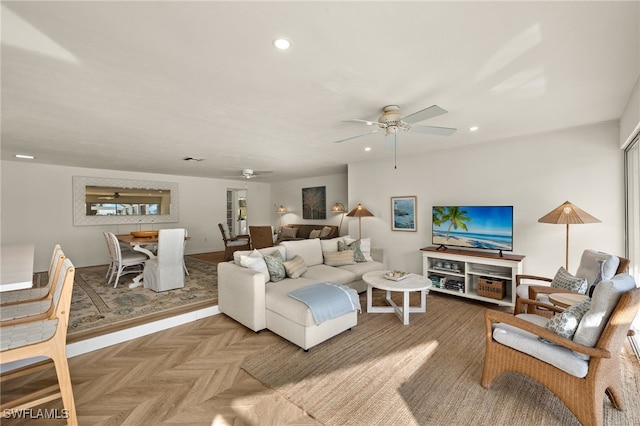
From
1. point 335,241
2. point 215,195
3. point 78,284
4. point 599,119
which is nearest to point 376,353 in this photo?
point 335,241

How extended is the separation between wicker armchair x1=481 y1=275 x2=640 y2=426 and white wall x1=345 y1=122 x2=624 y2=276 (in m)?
2.22

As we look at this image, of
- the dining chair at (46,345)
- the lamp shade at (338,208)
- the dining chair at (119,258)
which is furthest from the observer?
the lamp shade at (338,208)

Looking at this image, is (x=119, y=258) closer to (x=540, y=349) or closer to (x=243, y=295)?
(x=243, y=295)

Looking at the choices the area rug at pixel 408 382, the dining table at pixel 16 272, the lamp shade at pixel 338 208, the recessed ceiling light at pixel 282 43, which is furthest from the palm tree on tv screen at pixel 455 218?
the dining table at pixel 16 272

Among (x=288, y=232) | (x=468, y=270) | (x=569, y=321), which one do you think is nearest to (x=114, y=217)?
(x=288, y=232)

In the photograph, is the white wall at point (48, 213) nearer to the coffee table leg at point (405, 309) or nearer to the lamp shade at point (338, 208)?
the lamp shade at point (338, 208)

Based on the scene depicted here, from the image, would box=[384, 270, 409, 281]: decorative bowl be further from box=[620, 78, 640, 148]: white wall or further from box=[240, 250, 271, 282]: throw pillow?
box=[620, 78, 640, 148]: white wall

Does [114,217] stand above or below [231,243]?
above

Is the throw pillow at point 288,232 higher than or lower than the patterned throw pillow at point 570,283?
higher

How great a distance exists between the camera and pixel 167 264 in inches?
173

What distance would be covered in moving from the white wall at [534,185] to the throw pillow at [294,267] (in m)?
2.34

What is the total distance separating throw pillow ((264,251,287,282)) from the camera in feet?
11.8

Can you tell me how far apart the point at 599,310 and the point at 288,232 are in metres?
7.30

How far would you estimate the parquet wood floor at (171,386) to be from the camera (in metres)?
1.89
